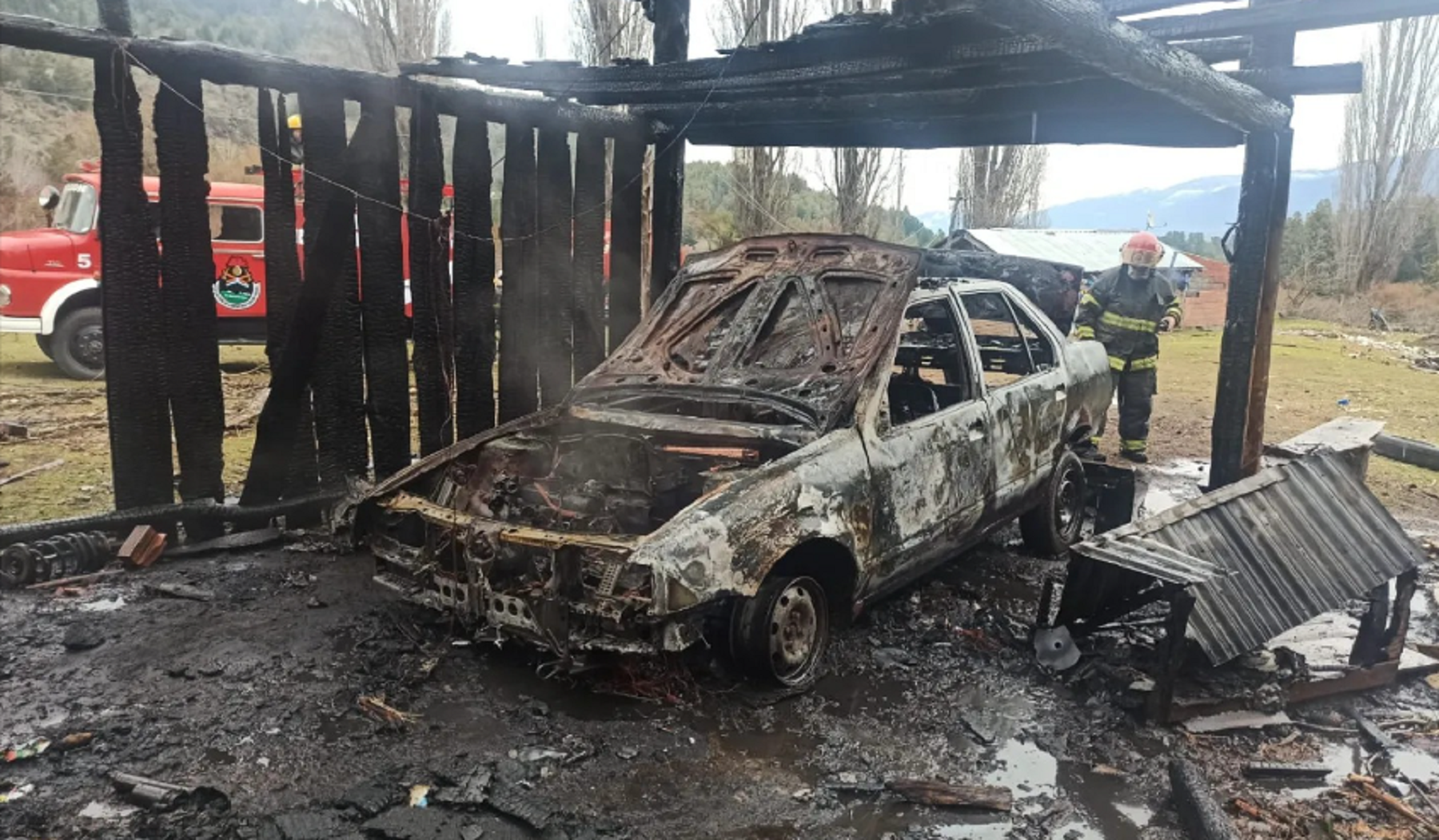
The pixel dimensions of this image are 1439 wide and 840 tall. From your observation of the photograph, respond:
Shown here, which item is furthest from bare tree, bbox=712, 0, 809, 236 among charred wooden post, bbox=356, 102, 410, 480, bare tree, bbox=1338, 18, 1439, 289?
bare tree, bbox=1338, 18, 1439, 289

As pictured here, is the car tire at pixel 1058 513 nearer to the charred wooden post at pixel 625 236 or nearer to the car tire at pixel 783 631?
the car tire at pixel 783 631

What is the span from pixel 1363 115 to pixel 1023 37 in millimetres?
29091

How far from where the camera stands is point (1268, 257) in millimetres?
5848

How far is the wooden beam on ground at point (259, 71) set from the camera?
4.65 metres

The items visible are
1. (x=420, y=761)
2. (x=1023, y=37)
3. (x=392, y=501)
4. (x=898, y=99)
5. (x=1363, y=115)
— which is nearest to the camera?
(x=420, y=761)

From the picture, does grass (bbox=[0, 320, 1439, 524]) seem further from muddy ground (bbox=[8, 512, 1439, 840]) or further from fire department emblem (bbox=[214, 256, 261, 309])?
muddy ground (bbox=[8, 512, 1439, 840])

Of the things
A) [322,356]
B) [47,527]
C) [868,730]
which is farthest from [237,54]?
[868,730]

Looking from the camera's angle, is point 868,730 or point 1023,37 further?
point 1023,37

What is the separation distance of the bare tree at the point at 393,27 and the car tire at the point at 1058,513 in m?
16.0

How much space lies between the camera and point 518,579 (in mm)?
3688

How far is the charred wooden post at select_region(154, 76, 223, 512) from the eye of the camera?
5125mm

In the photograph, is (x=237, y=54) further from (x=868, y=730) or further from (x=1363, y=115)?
(x=1363, y=115)

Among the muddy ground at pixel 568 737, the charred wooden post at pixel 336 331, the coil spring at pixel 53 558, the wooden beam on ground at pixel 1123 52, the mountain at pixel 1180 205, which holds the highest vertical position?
the mountain at pixel 1180 205

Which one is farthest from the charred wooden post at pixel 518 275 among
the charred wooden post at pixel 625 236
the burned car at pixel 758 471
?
the burned car at pixel 758 471
